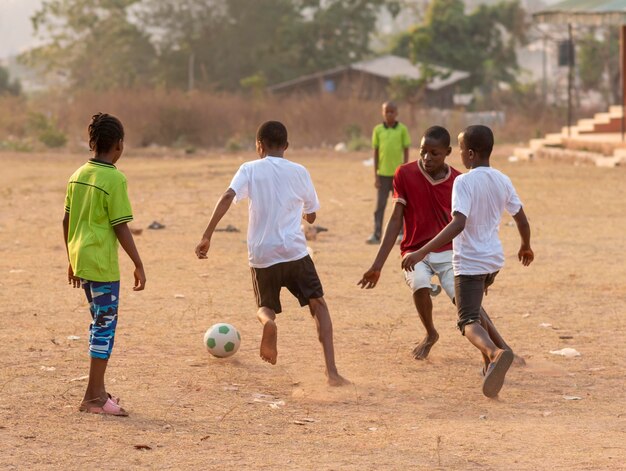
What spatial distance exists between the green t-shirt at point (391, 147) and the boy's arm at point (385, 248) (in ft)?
19.1

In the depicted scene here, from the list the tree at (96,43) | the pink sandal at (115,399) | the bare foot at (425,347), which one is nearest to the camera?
the pink sandal at (115,399)

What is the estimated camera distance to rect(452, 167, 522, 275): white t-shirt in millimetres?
5949

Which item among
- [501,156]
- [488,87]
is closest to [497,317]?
[501,156]

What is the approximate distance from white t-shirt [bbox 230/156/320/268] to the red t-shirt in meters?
0.64

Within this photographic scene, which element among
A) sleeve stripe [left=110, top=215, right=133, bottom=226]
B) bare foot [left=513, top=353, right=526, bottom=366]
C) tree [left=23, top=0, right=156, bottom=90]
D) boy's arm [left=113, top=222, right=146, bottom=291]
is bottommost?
bare foot [left=513, top=353, right=526, bottom=366]

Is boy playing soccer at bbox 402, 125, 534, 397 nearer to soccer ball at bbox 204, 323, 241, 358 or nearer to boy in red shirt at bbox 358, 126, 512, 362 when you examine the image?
boy in red shirt at bbox 358, 126, 512, 362

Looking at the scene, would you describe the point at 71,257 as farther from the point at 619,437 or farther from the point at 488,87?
the point at 488,87

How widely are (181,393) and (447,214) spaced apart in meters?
1.83

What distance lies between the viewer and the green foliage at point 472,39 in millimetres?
52375

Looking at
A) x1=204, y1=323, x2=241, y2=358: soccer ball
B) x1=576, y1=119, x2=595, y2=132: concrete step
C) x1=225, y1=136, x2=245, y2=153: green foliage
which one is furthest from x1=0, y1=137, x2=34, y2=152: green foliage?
x1=204, y1=323, x2=241, y2=358: soccer ball

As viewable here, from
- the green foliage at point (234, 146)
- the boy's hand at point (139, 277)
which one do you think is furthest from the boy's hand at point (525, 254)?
the green foliage at point (234, 146)

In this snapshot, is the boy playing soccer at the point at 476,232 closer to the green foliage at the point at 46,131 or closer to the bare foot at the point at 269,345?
the bare foot at the point at 269,345

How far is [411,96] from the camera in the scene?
4312cm

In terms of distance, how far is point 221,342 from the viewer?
687cm
